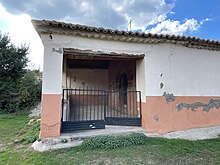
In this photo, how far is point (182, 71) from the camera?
6398mm

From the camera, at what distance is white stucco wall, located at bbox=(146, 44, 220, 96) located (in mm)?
5996

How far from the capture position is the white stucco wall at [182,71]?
600cm

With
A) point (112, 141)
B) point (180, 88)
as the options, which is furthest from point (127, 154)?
point (180, 88)

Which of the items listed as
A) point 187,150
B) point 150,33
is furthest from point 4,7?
point 187,150

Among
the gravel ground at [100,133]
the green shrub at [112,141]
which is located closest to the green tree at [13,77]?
the gravel ground at [100,133]

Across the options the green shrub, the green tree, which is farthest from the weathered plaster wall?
the green tree

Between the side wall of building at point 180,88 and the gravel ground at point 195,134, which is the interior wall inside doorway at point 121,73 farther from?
the gravel ground at point 195,134

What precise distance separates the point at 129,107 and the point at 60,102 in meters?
4.53

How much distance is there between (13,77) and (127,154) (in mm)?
12601

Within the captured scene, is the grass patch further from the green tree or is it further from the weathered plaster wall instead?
the green tree

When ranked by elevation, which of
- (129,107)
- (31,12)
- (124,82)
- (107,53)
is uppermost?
(31,12)

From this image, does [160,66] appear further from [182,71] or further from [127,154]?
[127,154]

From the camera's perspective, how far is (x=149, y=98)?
585 cm

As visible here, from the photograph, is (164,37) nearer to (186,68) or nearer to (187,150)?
(186,68)
